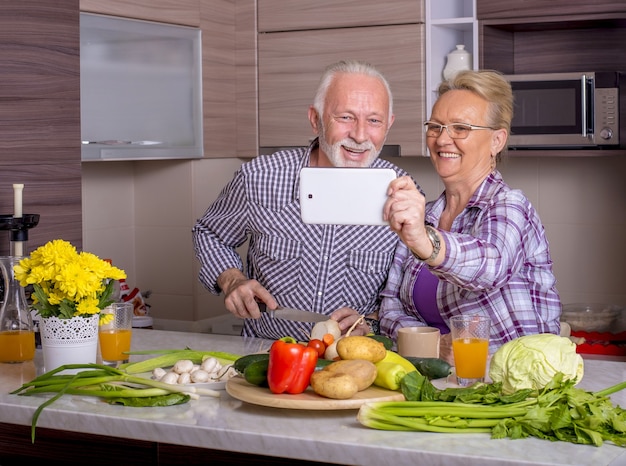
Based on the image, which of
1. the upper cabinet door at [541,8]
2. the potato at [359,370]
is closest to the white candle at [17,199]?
the potato at [359,370]

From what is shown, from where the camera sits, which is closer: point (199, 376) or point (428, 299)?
point (199, 376)

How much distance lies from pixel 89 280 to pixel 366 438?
69cm

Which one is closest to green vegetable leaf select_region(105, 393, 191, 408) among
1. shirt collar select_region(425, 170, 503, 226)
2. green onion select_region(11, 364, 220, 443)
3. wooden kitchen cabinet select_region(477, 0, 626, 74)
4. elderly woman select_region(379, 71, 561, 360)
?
green onion select_region(11, 364, 220, 443)

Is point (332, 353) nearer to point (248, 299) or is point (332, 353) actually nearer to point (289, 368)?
point (289, 368)

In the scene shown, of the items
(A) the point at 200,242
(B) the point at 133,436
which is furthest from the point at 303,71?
(B) the point at 133,436

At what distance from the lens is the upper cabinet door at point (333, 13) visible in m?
3.71

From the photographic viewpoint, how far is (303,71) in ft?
12.9

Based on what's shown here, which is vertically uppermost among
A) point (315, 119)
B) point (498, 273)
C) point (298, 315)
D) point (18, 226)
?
point (315, 119)

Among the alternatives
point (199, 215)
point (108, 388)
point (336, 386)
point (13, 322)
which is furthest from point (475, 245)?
point (199, 215)

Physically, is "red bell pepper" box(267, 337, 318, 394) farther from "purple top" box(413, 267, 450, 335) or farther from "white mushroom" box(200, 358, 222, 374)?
"purple top" box(413, 267, 450, 335)

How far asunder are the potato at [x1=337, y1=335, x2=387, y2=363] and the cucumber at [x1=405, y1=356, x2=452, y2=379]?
102 millimetres

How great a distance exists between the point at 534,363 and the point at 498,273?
438 mm

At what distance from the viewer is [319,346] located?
1.95 m

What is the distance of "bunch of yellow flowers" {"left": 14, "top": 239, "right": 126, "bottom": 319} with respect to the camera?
1998 mm
